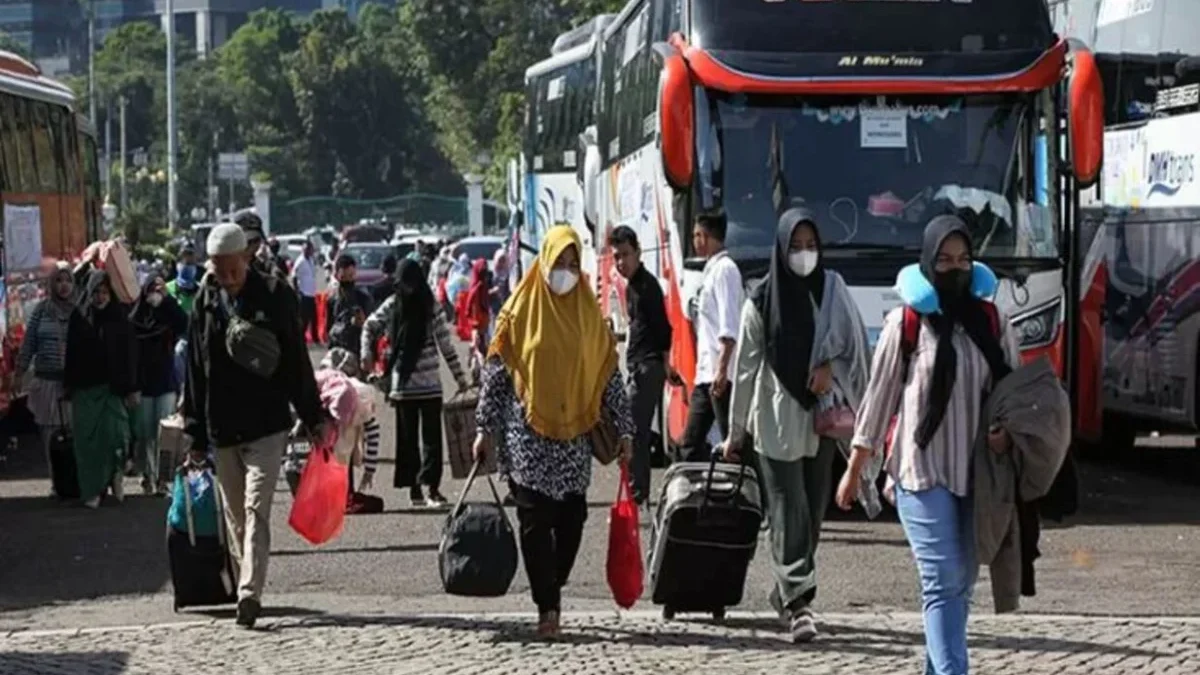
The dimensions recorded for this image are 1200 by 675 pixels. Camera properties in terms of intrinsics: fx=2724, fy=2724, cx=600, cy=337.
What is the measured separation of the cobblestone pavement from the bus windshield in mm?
4603

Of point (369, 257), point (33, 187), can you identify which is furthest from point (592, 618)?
point (369, 257)

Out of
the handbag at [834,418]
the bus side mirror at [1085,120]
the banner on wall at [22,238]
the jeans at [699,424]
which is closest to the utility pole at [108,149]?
the banner on wall at [22,238]

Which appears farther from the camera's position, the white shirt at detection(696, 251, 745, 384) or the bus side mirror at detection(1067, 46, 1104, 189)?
the bus side mirror at detection(1067, 46, 1104, 189)

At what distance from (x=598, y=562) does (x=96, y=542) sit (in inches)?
130

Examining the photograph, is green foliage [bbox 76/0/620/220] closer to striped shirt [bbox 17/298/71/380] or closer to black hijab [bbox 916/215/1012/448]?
striped shirt [bbox 17/298/71/380]

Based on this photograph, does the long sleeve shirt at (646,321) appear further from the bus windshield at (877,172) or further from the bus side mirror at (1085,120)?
the bus side mirror at (1085,120)

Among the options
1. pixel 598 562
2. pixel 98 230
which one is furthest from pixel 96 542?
pixel 98 230

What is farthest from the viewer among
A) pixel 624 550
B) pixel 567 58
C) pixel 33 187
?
pixel 567 58

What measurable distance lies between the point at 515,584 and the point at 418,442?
4124mm

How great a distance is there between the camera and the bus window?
24641 millimetres

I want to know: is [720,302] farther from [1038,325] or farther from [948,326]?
[948,326]

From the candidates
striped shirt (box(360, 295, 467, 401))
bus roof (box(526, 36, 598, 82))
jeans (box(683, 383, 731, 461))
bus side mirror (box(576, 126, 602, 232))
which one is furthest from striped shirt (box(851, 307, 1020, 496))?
bus roof (box(526, 36, 598, 82))

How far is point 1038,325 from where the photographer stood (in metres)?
16.6

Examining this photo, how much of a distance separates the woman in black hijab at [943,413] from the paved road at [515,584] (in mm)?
1458
